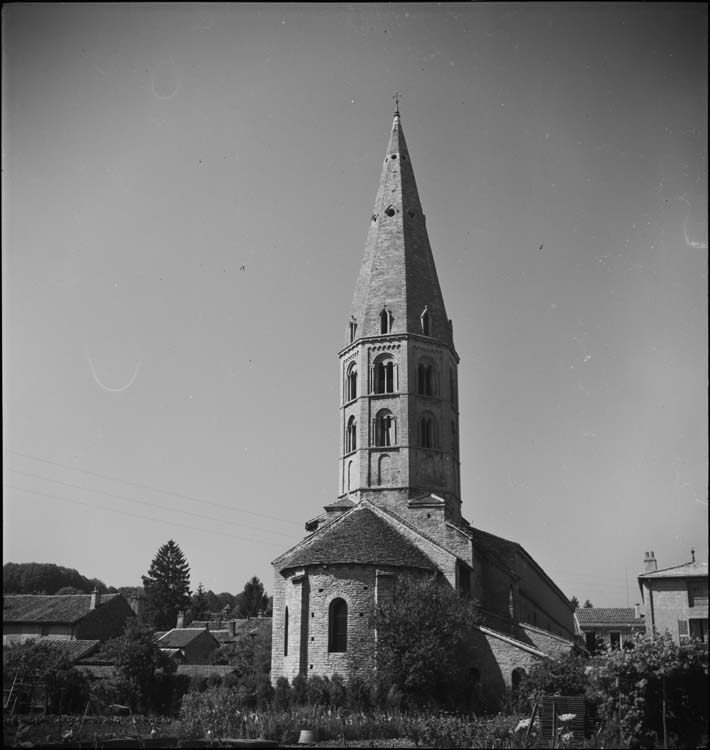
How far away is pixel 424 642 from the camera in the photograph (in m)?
32.7

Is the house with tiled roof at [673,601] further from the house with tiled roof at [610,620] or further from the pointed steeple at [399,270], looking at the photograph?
the house with tiled roof at [610,620]

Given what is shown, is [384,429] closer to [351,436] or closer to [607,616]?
[351,436]

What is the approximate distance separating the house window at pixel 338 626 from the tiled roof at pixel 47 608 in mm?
24845

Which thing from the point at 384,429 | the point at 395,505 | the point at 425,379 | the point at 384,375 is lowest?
the point at 395,505

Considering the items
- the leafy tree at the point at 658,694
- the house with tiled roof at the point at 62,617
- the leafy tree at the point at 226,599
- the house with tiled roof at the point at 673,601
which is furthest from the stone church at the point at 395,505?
the leafy tree at the point at 226,599

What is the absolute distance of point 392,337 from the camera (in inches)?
1805

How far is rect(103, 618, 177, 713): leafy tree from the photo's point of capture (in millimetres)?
36562

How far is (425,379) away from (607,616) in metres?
47.5

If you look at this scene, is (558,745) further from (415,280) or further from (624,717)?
(415,280)

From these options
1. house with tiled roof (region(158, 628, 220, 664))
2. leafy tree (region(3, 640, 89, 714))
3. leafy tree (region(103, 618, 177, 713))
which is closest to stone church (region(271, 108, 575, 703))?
leafy tree (region(103, 618, 177, 713))

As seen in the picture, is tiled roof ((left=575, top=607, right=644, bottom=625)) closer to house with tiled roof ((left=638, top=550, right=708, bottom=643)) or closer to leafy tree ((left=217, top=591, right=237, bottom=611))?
house with tiled roof ((left=638, top=550, right=708, bottom=643))

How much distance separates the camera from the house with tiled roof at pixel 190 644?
62.3m

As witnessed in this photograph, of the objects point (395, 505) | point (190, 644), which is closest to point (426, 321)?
point (395, 505)

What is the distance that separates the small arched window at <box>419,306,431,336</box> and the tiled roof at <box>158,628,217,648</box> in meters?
35.0
